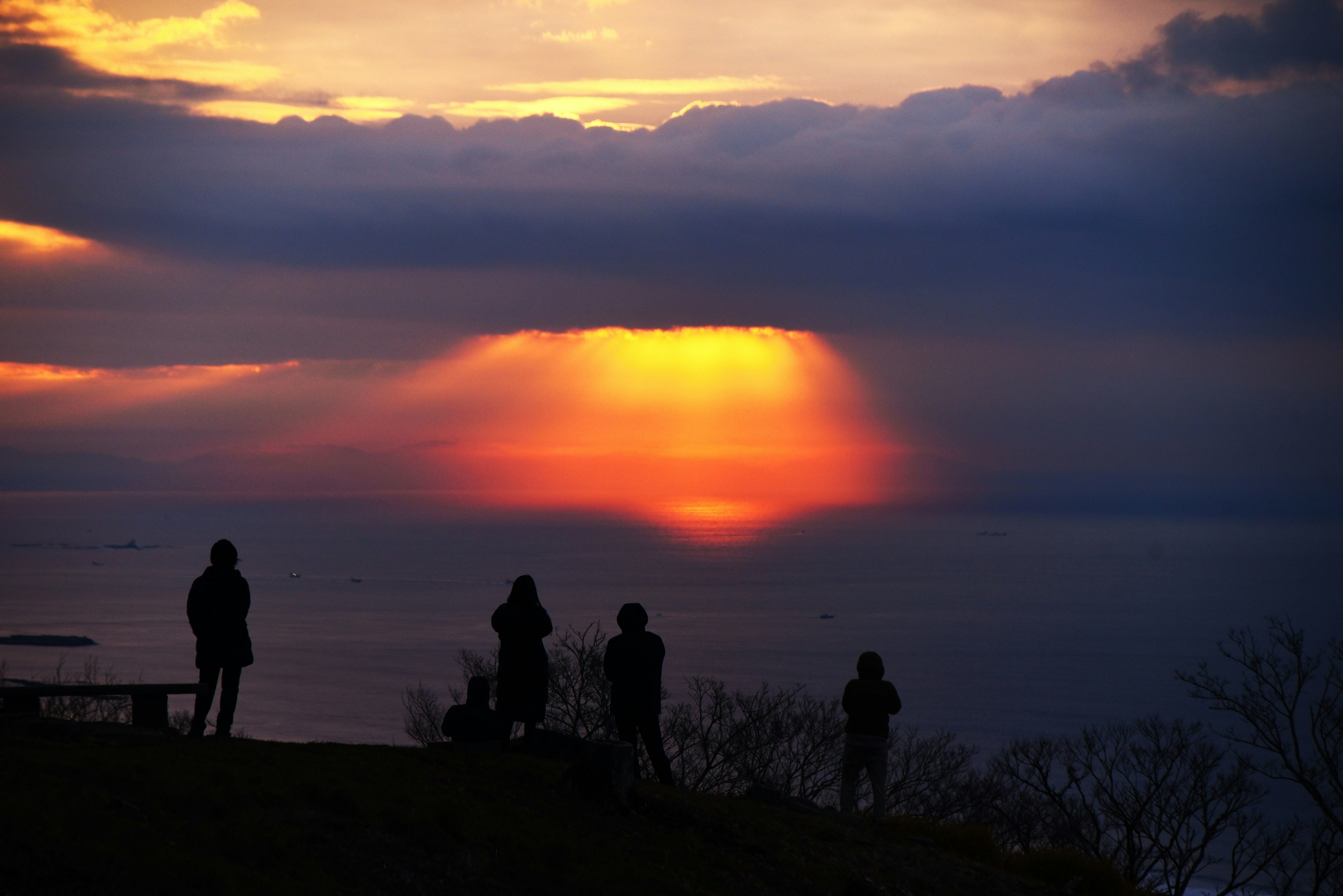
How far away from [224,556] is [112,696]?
1818 mm

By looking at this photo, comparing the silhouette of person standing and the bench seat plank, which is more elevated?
the silhouette of person standing

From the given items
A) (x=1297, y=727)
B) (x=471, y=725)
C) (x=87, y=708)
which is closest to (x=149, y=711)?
(x=471, y=725)

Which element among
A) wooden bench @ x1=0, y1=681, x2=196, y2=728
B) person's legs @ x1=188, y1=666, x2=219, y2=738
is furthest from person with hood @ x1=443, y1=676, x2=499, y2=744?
wooden bench @ x1=0, y1=681, x2=196, y2=728

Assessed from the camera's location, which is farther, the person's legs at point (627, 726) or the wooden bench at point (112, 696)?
the person's legs at point (627, 726)

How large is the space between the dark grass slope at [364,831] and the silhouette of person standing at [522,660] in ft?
1.65

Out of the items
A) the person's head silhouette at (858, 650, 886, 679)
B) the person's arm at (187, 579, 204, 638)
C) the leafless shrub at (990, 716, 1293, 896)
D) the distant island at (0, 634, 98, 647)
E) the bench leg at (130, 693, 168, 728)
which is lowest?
the distant island at (0, 634, 98, 647)

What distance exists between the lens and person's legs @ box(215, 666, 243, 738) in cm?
1079

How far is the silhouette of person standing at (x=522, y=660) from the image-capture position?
11094 mm

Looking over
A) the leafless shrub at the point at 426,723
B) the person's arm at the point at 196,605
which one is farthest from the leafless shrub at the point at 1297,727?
the leafless shrub at the point at 426,723

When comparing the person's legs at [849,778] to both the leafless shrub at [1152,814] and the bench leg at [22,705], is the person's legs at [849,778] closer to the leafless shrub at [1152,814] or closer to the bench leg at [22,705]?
the leafless shrub at [1152,814]

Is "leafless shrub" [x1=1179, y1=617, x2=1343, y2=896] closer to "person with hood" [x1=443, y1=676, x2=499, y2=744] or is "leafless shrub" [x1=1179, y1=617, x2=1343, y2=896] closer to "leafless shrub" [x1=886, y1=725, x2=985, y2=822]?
"leafless shrub" [x1=886, y1=725, x2=985, y2=822]

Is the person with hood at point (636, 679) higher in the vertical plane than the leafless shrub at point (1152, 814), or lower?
higher

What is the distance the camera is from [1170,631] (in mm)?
156375

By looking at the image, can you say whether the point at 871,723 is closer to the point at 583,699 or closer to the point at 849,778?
the point at 849,778
